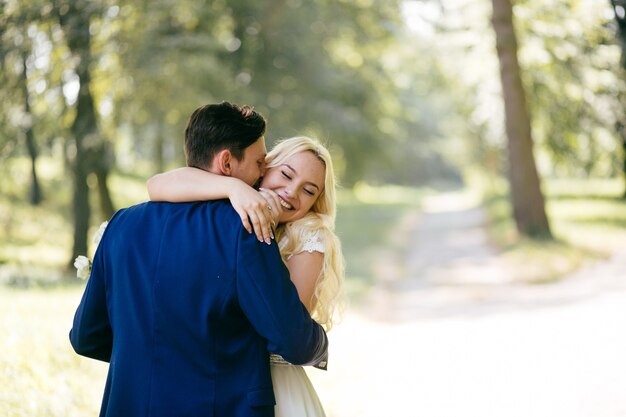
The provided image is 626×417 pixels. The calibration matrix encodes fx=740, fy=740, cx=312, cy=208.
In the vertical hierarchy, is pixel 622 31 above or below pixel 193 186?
above

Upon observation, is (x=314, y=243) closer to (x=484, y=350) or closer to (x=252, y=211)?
(x=252, y=211)

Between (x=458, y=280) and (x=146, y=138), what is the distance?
22.1ft

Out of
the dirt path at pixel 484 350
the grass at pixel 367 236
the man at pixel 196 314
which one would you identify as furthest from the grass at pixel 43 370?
the grass at pixel 367 236

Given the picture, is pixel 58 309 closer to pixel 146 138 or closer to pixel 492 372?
pixel 492 372

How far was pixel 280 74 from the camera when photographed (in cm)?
1978

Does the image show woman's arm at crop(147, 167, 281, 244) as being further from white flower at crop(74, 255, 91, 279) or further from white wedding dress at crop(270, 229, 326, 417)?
white flower at crop(74, 255, 91, 279)

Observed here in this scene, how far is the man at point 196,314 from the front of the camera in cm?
234

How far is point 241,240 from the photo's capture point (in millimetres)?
2340

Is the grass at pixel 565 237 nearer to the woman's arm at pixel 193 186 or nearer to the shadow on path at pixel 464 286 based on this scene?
the shadow on path at pixel 464 286

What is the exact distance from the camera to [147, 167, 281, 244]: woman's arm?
2.41 metres

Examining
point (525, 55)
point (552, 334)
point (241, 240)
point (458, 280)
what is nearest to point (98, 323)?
point (241, 240)

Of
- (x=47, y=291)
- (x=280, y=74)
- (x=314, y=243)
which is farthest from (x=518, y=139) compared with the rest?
(x=314, y=243)

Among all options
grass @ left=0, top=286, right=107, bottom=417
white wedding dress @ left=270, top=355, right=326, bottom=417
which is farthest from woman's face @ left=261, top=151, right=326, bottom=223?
grass @ left=0, top=286, right=107, bottom=417

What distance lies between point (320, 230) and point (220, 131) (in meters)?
0.62
